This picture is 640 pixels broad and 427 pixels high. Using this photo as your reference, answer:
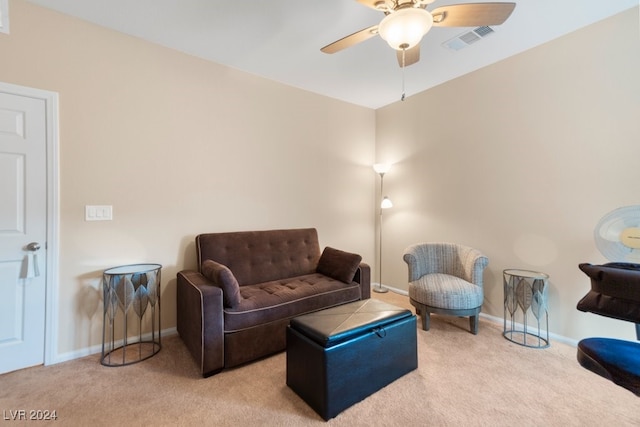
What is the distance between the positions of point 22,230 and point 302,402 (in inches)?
93.0

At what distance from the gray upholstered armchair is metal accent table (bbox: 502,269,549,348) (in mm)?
250

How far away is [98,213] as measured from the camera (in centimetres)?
233

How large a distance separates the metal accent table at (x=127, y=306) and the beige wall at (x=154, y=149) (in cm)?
13

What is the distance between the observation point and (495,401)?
1738 mm

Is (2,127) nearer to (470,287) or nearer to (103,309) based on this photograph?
(103,309)

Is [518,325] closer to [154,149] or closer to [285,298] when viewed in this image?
[285,298]

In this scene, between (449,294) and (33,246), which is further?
(449,294)

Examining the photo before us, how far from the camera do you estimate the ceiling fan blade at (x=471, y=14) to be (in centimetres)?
154

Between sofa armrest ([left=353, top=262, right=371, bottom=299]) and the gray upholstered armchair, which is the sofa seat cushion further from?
the gray upholstered armchair

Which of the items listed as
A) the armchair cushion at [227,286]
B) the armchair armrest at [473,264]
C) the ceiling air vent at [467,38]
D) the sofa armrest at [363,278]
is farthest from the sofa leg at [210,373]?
the ceiling air vent at [467,38]

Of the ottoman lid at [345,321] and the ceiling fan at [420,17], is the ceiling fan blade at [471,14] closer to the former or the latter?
the ceiling fan at [420,17]

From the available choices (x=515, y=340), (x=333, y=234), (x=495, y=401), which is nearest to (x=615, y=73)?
(x=515, y=340)

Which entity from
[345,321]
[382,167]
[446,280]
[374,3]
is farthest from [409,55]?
[446,280]

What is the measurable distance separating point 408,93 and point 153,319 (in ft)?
12.6
